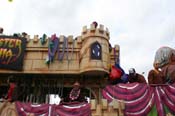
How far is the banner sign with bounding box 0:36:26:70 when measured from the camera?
18.6 m

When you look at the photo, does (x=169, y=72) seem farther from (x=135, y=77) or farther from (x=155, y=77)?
(x=135, y=77)

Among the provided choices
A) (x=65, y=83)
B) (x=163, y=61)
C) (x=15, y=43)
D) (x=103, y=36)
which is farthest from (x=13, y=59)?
(x=163, y=61)

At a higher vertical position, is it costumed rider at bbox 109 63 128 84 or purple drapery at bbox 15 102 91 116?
costumed rider at bbox 109 63 128 84

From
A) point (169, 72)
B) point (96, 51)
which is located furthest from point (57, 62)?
point (169, 72)

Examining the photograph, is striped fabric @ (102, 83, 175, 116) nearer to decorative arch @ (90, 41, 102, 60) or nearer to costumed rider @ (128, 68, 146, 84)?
costumed rider @ (128, 68, 146, 84)

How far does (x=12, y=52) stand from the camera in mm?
18859

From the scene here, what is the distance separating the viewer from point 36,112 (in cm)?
1291

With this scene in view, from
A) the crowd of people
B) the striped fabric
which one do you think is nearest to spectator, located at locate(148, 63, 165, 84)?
the crowd of people

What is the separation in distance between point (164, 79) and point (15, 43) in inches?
406

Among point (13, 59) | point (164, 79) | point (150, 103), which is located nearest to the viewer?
point (150, 103)

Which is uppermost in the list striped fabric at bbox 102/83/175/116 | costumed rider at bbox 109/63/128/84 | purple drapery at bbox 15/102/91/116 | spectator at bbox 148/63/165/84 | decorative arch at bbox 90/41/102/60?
decorative arch at bbox 90/41/102/60

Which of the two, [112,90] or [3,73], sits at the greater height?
[3,73]

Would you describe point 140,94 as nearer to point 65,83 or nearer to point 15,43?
point 65,83

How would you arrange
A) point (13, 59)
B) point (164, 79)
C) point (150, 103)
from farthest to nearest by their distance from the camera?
point (13, 59) → point (164, 79) → point (150, 103)
